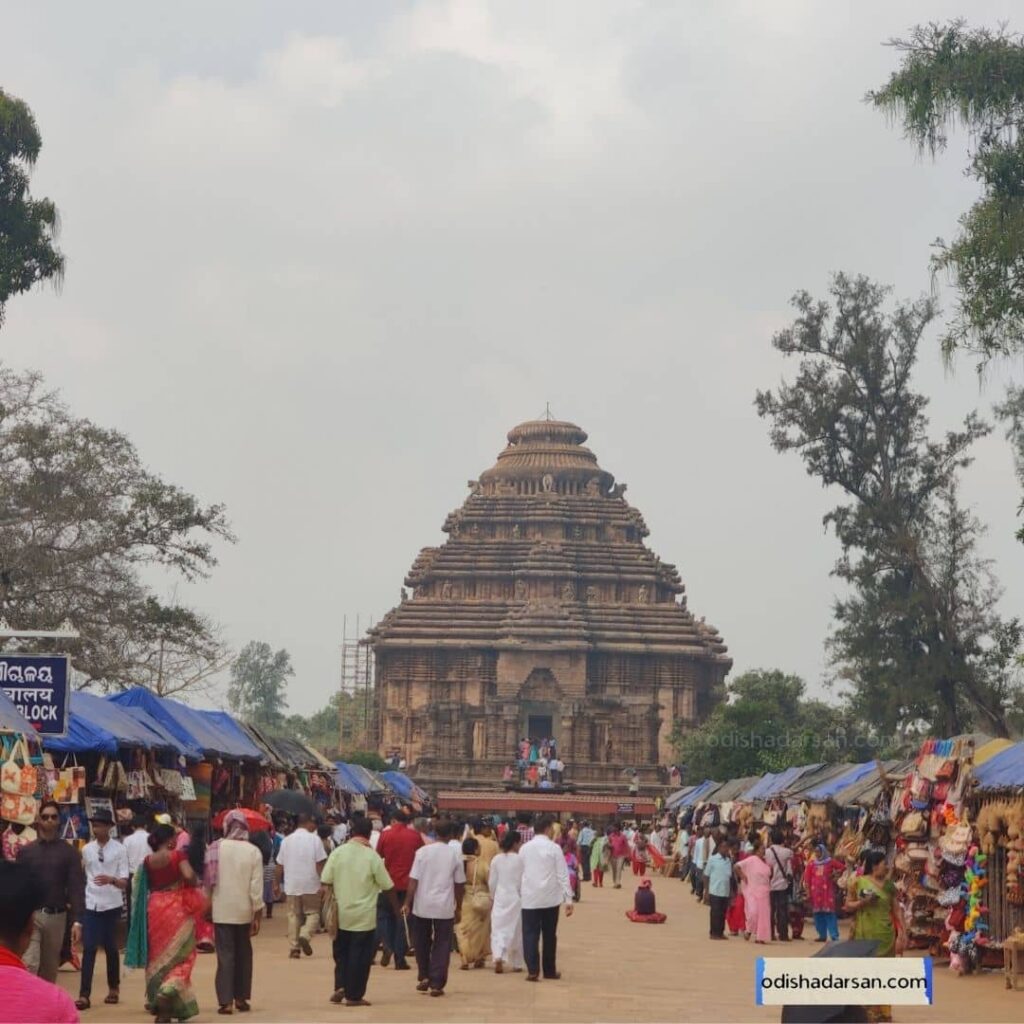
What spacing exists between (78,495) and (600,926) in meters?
11.4

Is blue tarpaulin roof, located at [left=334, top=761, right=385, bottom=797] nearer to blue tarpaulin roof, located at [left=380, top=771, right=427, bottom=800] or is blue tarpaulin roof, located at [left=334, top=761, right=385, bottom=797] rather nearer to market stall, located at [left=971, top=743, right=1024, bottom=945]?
blue tarpaulin roof, located at [left=380, top=771, right=427, bottom=800]

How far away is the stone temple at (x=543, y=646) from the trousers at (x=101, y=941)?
50823 mm

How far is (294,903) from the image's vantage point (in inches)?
661

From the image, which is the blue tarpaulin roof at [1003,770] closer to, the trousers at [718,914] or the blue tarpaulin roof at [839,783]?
the trousers at [718,914]

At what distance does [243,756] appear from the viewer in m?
23.1

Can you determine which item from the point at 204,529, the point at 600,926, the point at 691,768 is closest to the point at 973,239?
A: the point at 600,926

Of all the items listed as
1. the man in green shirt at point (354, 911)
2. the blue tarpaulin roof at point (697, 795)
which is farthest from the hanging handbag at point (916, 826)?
the blue tarpaulin roof at point (697, 795)

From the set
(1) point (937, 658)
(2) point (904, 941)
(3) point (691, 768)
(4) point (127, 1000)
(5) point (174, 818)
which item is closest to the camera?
(4) point (127, 1000)

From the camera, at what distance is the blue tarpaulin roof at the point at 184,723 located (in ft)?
67.1

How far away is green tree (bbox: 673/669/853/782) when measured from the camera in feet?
169

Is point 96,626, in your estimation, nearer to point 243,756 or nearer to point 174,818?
point 243,756

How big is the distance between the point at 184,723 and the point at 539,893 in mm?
7108

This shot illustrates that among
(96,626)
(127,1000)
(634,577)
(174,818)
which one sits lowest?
(127,1000)

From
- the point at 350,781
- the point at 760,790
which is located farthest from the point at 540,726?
the point at 760,790
